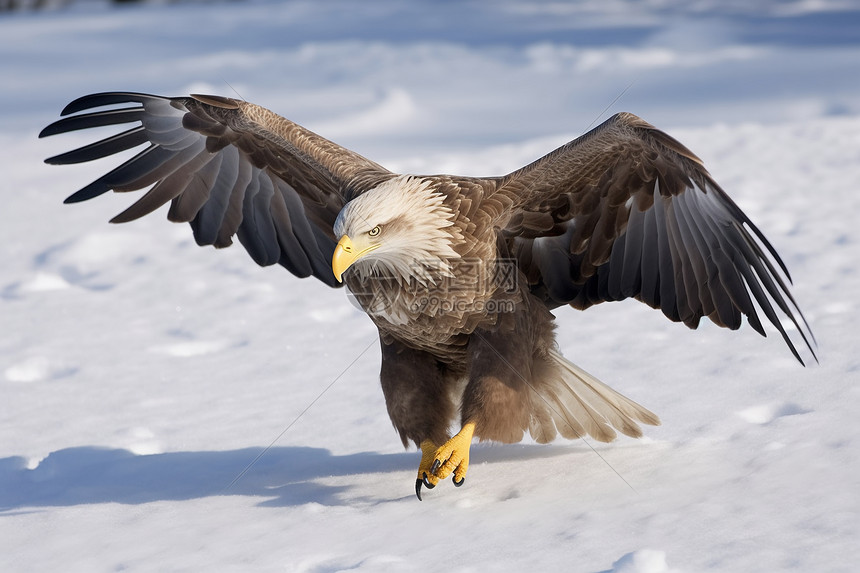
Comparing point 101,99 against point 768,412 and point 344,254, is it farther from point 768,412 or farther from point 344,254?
point 768,412

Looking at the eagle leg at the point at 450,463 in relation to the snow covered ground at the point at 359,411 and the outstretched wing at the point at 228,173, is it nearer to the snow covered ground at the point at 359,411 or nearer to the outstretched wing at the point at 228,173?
the snow covered ground at the point at 359,411

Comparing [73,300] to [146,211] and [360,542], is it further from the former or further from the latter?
[360,542]

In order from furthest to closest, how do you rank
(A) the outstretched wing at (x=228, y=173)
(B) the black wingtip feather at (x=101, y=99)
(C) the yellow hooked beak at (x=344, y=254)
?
(A) the outstretched wing at (x=228, y=173) → (B) the black wingtip feather at (x=101, y=99) → (C) the yellow hooked beak at (x=344, y=254)

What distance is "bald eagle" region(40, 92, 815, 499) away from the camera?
3.63m

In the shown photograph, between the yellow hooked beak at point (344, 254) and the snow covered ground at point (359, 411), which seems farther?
the yellow hooked beak at point (344, 254)

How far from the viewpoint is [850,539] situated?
2.78 m

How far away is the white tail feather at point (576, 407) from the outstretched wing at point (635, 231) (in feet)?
0.96

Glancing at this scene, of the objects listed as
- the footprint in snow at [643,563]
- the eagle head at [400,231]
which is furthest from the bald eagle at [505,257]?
the footprint in snow at [643,563]

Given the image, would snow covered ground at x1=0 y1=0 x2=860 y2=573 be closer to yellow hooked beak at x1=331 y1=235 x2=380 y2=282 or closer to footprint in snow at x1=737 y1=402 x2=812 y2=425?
footprint in snow at x1=737 y1=402 x2=812 y2=425

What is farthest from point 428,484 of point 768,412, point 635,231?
point 768,412

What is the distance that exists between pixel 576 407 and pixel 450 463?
70cm

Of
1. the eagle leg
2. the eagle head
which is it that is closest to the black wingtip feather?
the eagle head

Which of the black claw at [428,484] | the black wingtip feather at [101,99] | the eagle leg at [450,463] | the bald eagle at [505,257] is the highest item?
the black wingtip feather at [101,99]

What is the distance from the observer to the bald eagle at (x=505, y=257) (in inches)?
143
